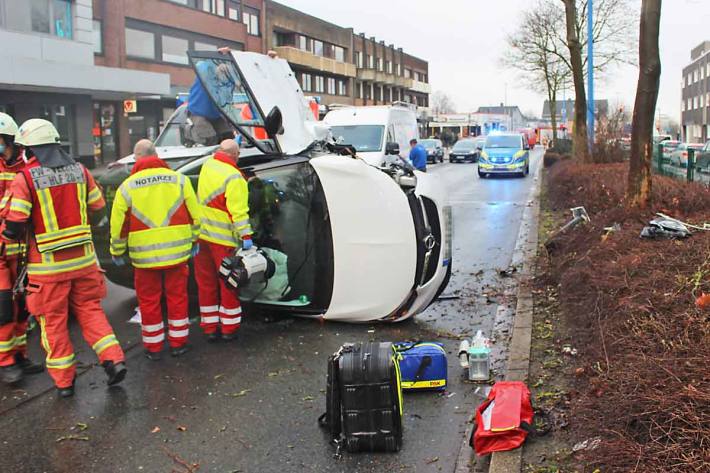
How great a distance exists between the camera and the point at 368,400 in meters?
4.27

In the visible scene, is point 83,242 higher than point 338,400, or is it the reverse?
point 83,242

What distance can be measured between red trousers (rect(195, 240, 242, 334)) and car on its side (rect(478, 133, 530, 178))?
2367 centimetres

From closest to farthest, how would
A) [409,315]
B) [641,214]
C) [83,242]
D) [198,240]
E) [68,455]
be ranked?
[68,455]
[83,242]
[198,240]
[409,315]
[641,214]

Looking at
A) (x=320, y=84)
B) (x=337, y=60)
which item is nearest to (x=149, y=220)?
(x=320, y=84)

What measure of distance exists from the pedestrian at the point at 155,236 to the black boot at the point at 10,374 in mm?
997

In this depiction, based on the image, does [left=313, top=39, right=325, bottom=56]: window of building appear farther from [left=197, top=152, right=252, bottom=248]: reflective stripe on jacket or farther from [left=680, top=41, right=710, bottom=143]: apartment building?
[left=197, top=152, right=252, bottom=248]: reflective stripe on jacket

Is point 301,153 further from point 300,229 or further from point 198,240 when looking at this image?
point 198,240

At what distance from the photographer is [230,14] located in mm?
48344

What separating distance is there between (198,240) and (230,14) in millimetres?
45049

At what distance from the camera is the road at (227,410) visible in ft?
13.9

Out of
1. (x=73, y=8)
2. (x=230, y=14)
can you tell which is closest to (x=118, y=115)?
(x=73, y=8)

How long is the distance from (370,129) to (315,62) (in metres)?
42.2

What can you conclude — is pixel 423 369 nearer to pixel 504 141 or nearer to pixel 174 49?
pixel 504 141

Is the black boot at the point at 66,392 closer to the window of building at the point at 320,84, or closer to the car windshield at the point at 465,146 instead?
the car windshield at the point at 465,146
